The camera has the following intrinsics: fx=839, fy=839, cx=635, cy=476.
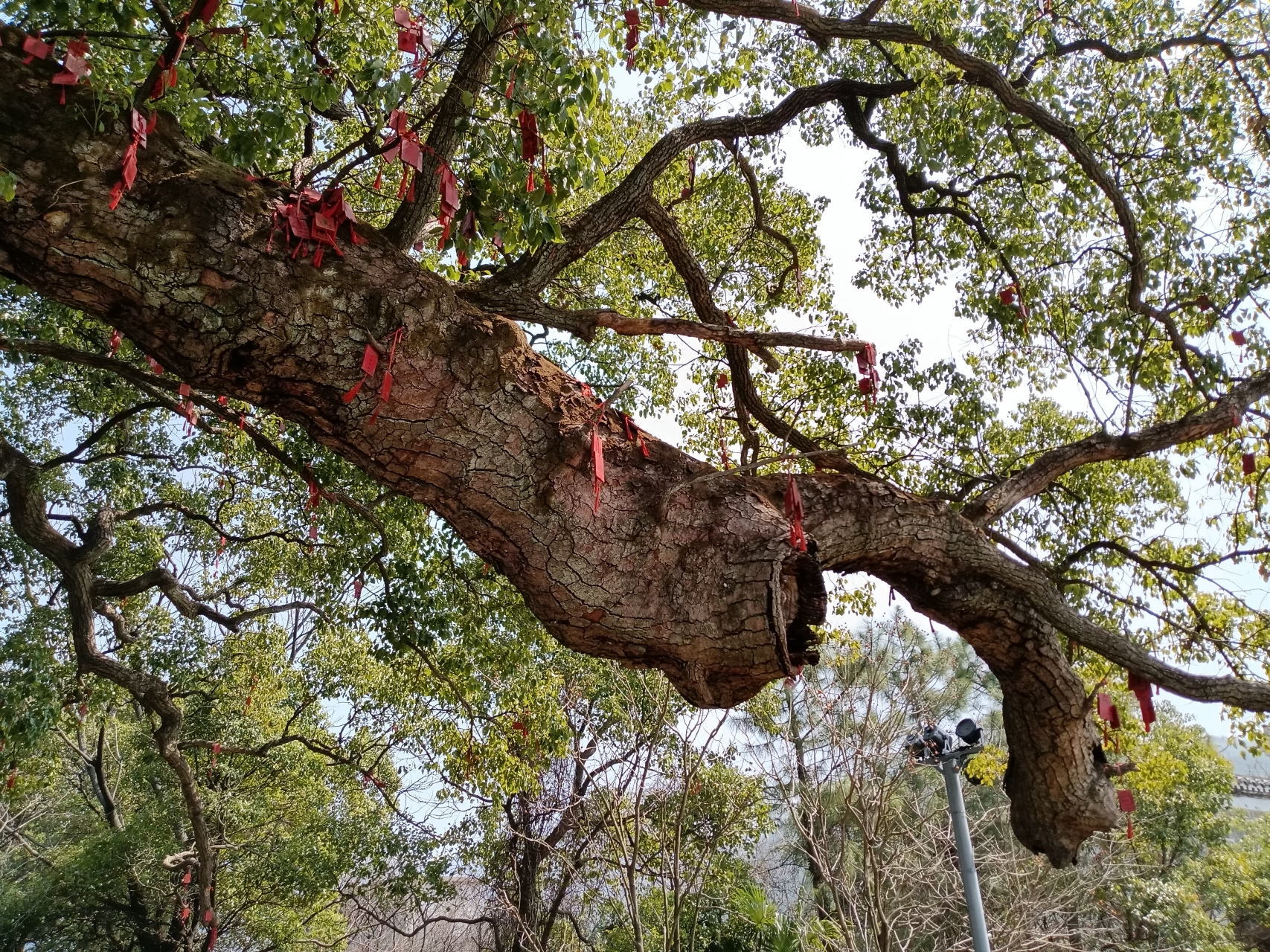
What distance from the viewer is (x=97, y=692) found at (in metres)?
6.05

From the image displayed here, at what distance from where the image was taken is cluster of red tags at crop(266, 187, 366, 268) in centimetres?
194

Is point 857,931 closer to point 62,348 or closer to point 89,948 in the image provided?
point 62,348

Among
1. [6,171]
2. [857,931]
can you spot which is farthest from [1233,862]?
[6,171]

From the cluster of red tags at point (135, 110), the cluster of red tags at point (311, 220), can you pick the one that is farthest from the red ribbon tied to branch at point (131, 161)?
the cluster of red tags at point (311, 220)

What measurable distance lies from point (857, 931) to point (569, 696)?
3250mm

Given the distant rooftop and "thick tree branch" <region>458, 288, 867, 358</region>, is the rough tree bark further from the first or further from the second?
the distant rooftop

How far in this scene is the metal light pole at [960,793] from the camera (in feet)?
14.8

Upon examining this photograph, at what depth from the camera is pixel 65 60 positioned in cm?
176

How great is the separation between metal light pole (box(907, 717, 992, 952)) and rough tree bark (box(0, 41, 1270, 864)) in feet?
8.35

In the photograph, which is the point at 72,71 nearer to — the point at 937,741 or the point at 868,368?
the point at 868,368

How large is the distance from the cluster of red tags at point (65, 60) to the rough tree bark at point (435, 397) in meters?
0.04

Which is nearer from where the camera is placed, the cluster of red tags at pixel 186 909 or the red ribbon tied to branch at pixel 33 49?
the red ribbon tied to branch at pixel 33 49

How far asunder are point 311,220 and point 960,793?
4.43 meters

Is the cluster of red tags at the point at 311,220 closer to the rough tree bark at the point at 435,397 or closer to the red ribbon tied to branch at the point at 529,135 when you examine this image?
the rough tree bark at the point at 435,397
